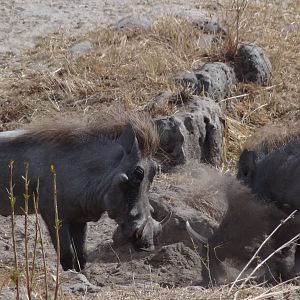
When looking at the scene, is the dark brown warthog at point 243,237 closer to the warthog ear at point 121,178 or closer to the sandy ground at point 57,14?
the warthog ear at point 121,178

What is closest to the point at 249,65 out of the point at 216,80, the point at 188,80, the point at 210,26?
the point at 216,80

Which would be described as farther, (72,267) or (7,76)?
(7,76)

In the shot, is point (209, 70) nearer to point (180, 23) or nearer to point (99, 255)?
point (180, 23)

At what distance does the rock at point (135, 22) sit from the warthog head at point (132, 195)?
5.21 m

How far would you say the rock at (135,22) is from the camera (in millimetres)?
10836

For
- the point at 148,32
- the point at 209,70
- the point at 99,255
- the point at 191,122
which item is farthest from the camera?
the point at 148,32

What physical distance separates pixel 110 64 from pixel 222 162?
5.96ft

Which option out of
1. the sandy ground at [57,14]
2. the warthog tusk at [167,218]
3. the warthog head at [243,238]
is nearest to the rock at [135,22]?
the sandy ground at [57,14]

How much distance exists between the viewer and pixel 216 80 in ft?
30.1

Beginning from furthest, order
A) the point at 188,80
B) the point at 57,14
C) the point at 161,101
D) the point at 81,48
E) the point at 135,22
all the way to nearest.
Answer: the point at 57,14, the point at 135,22, the point at 81,48, the point at 188,80, the point at 161,101

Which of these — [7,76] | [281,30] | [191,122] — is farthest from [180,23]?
[191,122]

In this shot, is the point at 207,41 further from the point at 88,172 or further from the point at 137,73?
the point at 88,172

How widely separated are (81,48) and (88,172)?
14.8 ft

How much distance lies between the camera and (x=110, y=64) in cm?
962
